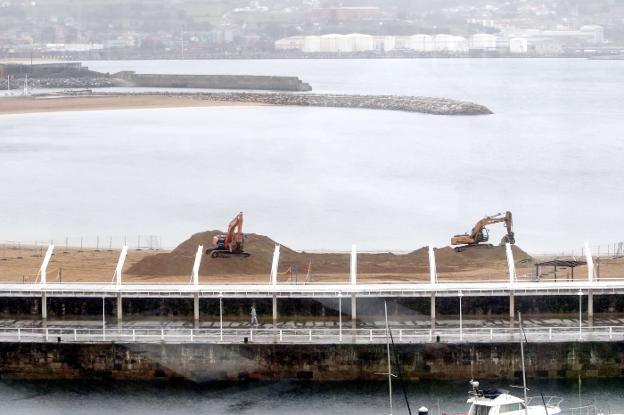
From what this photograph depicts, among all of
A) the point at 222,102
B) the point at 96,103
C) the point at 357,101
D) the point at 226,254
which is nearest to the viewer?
the point at 226,254

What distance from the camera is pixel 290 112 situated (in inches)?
4055

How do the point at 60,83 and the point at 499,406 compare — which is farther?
the point at 60,83

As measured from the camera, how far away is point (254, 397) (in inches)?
957

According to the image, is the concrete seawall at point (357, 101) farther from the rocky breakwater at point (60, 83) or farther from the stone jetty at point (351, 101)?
the rocky breakwater at point (60, 83)

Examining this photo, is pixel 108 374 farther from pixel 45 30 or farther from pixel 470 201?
pixel 45 30

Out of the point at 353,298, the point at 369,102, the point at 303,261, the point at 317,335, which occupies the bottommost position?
the point at 369,102

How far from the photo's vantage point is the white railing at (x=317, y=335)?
25109 mm

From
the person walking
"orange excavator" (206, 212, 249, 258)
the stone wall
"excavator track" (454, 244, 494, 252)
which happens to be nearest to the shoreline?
"excavator track" (454, 244, 494, 252)

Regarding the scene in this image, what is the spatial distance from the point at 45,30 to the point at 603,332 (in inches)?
6914

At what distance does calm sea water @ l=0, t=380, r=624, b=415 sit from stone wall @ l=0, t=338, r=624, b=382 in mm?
203

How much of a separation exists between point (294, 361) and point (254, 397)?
108 cm

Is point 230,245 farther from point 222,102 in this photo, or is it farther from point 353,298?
point 222,102

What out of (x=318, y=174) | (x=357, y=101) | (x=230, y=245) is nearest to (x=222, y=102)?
(x=357, y=101)

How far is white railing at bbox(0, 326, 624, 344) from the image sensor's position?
82.4 ft
